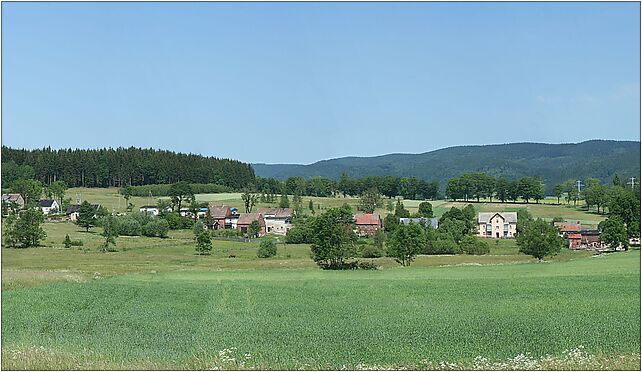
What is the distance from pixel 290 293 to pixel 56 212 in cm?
7363

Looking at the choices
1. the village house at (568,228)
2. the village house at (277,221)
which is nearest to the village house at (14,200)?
the village house at (277,221)

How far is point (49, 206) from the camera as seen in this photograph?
9450cm

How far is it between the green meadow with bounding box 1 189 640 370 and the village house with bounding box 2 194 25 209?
4489 cm

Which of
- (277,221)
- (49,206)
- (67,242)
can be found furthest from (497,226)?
(49,206)

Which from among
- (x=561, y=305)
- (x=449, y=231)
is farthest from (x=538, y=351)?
(x=449, y=231)

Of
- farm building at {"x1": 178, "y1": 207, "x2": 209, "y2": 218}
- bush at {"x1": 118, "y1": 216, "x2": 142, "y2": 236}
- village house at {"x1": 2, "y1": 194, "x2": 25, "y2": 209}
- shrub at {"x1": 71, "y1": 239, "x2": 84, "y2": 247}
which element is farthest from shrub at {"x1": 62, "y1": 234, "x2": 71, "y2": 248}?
farm building at {"x1": 178, "y1": 207, "x2": 209, "y2": 218}

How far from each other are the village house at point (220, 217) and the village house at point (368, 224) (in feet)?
62.0

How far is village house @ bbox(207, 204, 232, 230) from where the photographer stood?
9489 centimetres

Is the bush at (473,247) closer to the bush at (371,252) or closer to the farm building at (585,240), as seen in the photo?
the bush at (371,252)

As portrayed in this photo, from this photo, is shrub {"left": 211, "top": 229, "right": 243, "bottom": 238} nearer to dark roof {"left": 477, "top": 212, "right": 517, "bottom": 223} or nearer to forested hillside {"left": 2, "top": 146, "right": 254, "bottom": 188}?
forested hillside {"left": 2, "top": 146, "right": 254, "bottom": 188}

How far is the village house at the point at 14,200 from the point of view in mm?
79294

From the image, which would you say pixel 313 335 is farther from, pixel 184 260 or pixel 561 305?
pixel 184 260

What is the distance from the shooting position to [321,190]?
145125mm

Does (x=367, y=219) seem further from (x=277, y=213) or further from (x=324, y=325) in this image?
(x=324, y=325)
